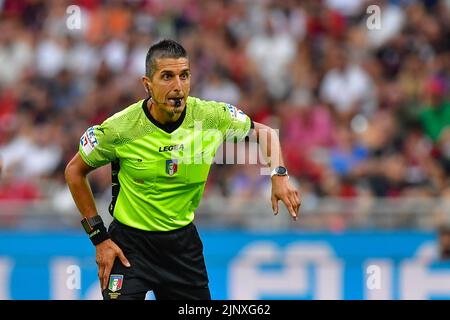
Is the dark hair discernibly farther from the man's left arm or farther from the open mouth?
the man's left arm

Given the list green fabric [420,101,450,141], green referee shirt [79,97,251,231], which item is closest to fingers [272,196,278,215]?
green referee shirt [79,97,251,231]

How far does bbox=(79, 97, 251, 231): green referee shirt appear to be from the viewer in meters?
8.15

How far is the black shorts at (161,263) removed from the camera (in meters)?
8.23

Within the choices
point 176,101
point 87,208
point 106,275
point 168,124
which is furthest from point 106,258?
point 176,101

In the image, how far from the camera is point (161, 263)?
8297 millimetres

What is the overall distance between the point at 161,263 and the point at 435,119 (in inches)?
290

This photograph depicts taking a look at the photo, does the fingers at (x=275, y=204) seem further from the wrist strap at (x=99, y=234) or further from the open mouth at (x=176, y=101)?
the wrist strap at (x=99, y=234)

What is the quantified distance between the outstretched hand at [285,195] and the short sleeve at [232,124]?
620 mm

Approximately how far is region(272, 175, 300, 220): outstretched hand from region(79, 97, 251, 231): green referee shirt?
68cm

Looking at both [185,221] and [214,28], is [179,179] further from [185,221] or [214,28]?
[214,28]

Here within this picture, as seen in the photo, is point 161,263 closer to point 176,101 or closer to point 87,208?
point 87,208

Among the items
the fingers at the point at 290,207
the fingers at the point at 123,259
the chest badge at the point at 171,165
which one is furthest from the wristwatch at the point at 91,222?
the fingers at the point at 290,207

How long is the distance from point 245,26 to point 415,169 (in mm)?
3994

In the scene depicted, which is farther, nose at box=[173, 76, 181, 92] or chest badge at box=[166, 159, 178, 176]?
chest badge at box=[166, 159, 178, 176]
